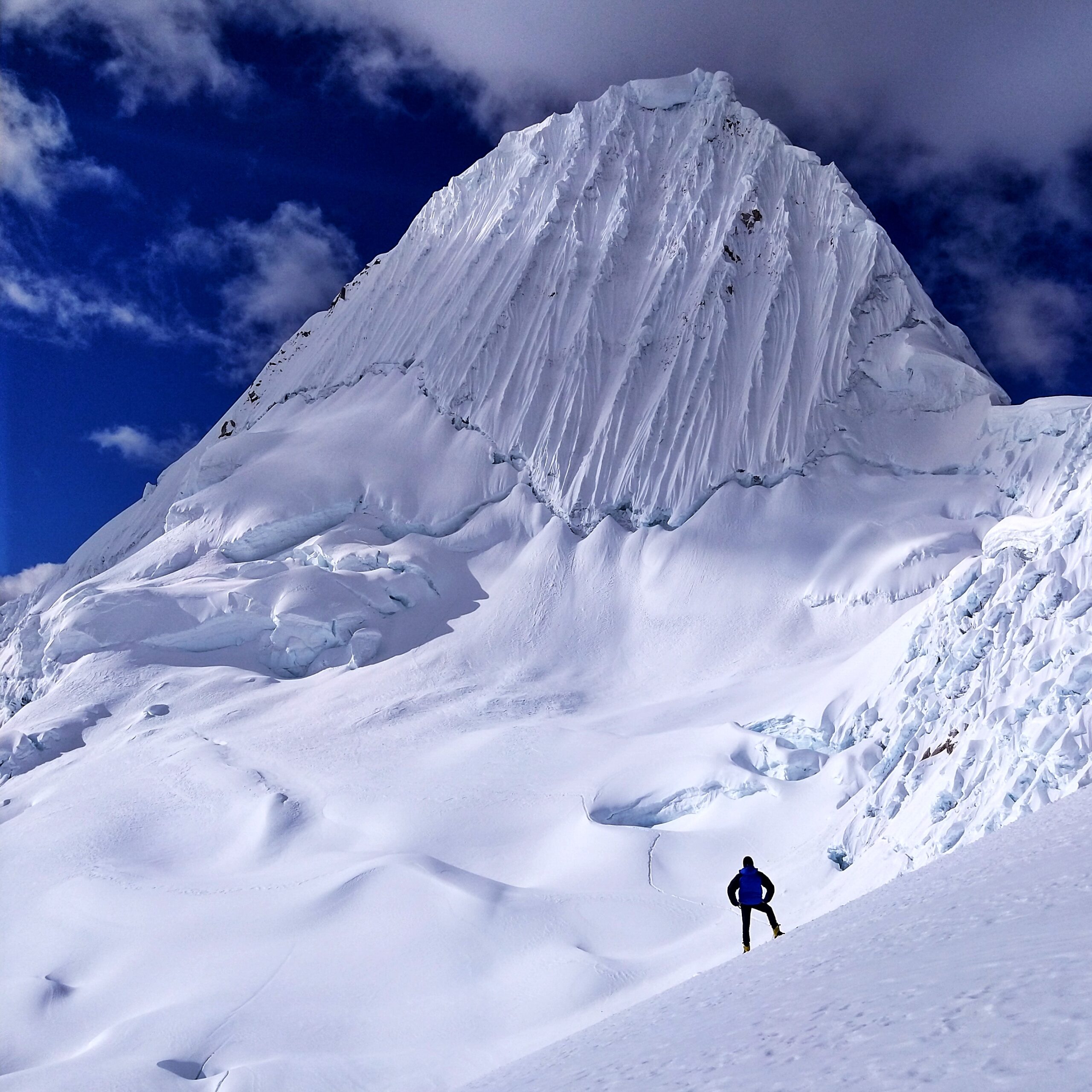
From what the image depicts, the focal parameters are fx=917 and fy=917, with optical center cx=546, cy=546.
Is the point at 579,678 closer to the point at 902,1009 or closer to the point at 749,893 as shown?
the point at 749,893

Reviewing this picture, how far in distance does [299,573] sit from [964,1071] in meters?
27.8

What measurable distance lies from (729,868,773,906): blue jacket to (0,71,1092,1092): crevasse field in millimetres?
859

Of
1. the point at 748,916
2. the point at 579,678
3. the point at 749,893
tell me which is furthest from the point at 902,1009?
the point at 579,678

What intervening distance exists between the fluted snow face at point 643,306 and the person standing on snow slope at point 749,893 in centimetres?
2195

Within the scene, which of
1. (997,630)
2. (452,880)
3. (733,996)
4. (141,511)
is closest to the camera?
(733,996)

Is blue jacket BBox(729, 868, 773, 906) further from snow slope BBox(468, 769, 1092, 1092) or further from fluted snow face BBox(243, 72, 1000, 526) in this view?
fluted snow face BBox(243, 72, 1000, 526)

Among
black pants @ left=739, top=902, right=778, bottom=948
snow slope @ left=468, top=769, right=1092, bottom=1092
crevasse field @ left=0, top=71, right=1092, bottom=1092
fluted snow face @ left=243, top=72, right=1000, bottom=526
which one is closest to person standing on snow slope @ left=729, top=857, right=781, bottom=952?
black pants @ left=739, top=902, right=778, bottom=948

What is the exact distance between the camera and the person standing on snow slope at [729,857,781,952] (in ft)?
26.1

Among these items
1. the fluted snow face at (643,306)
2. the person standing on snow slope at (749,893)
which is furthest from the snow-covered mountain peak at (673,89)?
the person standing on snow slope at (749,893)

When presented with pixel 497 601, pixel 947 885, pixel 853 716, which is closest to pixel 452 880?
pixel 853 716

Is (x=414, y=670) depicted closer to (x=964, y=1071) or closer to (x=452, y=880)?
(x=452, y=880)

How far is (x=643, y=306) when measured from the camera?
115 feet

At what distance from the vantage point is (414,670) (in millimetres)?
24812

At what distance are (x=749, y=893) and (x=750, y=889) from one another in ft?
0.14
